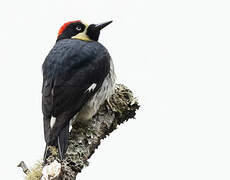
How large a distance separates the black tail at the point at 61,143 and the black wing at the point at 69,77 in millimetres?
37

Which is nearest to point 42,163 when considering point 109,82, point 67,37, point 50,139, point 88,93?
point 50,139

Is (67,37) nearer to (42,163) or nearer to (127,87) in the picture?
(127,87)

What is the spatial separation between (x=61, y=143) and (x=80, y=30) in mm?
1683

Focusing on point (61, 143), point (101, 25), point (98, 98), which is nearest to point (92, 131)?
point (98, 98)

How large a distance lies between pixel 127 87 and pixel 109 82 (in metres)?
0.28

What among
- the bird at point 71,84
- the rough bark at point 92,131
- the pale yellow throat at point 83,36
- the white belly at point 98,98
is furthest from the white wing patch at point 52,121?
the pale yellow throat at point 83,36

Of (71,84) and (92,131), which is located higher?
(71,84)

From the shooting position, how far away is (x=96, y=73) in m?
4.31

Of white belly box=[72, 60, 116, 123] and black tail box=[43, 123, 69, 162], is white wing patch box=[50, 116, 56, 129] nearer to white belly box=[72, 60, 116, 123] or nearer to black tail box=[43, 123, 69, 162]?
black tail box=[43, 123, 69, 162]

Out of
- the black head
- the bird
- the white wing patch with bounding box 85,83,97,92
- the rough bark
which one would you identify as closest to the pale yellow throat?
the black head

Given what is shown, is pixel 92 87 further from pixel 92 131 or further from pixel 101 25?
pixel 101 25

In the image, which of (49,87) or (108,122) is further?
(108,122)

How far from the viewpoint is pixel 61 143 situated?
3787 millimetres

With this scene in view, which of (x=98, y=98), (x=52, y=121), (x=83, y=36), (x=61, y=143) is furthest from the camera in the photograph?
(x=83, y=36)
